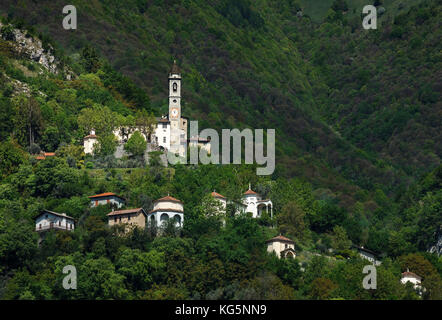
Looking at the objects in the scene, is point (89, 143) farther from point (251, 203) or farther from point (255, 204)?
point (255, 204)

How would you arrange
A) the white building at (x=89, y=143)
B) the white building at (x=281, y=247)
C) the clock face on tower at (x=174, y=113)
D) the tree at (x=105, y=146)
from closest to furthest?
1. the white building at (x=281, y=247)
2. the tree at (x=105, y=146)
3. the white building at (x=89, y=143)
4. the clock face on tower at (x=174, y=113)

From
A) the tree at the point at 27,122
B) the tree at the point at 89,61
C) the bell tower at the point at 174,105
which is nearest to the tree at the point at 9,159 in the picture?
the tree at the point at 27,122

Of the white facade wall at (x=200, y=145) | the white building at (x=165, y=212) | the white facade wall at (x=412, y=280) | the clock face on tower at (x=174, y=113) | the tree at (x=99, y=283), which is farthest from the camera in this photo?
the white facade wall at (x=200, y=145)

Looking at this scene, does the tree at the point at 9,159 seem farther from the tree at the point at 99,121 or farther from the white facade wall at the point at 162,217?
the white facade wall at the point at 162,217

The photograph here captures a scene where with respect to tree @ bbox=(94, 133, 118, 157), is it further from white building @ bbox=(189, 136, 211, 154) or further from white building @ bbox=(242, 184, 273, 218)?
white building @ bbox=(242, 184, 273, 218)

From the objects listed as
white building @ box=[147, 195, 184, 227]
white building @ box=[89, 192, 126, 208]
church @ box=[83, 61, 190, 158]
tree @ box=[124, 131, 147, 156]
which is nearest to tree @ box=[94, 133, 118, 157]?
church @ box=[83, 61, 190, 158]

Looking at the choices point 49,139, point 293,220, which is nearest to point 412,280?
point 293,220

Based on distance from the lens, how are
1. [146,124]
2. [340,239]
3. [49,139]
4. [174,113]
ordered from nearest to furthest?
[340,239] → [49,139] → [146,124] → [174,113]

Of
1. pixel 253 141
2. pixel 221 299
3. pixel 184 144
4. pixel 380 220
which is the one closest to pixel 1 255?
pixel 221 299

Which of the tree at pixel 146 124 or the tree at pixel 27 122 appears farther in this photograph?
the tree at pixel 146 124
